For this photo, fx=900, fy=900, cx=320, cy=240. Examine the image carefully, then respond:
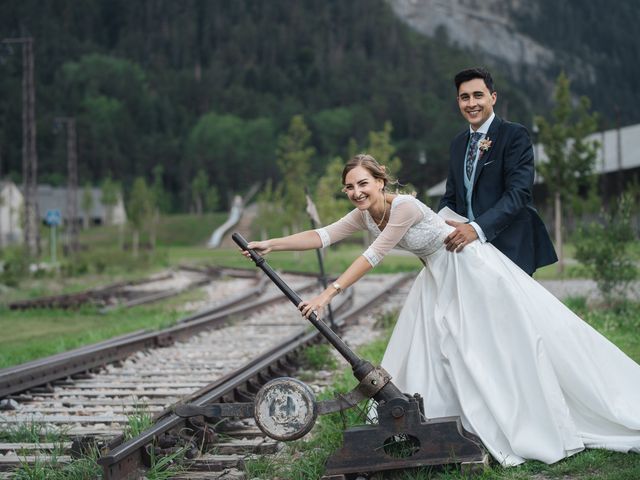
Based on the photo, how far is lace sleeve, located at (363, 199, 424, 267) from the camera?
439 cm

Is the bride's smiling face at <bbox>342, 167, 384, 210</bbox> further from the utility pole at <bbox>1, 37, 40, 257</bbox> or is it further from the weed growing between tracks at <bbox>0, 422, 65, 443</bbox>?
the utility pole at <bbox>1, 37, 40, 257</bbox>

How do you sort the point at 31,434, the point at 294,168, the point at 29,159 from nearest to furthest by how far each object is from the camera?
the point at 31,434
the point at 29,159
the point at 294,168

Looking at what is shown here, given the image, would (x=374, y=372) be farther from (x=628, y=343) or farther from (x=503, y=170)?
(x=628, y=343)

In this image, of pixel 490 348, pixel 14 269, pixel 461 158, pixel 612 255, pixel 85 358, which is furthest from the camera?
pixel 14 269

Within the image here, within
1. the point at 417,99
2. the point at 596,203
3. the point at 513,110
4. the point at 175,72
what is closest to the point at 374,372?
the point at 596,203

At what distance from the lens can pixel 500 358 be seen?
4.39 meters

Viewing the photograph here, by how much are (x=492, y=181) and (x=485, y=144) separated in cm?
20

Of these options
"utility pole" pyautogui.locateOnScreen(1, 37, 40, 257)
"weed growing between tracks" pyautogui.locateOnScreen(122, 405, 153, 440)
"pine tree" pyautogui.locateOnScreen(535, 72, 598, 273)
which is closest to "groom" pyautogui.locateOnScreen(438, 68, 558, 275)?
"weed growing between tracks" pyautogui.locateOnScreen(122, 405, 153, 440)

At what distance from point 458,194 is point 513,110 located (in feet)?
496

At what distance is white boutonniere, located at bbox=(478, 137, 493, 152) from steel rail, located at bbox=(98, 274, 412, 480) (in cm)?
215

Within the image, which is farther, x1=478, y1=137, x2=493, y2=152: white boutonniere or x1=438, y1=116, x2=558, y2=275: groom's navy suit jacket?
x1=478, y1=137, x2=493, y2=152: white boutonniere

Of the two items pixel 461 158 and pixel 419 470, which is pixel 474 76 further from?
pixel 419 470

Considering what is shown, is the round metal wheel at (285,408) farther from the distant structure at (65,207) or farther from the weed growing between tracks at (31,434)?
the distant structure at (65,207)

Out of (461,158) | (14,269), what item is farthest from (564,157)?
(461,158)
